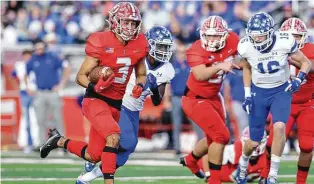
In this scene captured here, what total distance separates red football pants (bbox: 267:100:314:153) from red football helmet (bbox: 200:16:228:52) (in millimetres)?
973

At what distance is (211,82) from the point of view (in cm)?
990

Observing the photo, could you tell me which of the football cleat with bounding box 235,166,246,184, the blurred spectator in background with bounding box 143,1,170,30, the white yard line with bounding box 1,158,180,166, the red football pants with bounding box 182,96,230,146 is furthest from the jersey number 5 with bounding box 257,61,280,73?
the blurred spectator in background with bounding box 143,1,170,30

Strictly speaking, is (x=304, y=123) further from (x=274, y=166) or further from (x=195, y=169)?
(x=195, y=169)

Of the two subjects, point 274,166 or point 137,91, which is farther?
point 274,166

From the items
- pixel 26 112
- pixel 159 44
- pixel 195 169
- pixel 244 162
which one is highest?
pixel 159 44

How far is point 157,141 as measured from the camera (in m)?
16.7

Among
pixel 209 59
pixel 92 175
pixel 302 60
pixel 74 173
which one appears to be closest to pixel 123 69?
pixel 92 175

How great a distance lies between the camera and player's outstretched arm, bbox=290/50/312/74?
9266mm

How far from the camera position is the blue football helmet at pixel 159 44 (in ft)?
30.6

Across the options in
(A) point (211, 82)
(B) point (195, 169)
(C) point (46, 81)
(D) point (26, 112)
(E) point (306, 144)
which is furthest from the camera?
(D) point (26, 112)

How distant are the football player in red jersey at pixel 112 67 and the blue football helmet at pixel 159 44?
0.35 m

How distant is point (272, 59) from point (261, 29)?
0.36 m

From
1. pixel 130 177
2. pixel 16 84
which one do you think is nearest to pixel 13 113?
pixel 16 84

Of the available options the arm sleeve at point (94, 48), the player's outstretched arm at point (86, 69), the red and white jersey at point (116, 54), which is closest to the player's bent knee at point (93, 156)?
the red and white jersey at point (116, 54)
